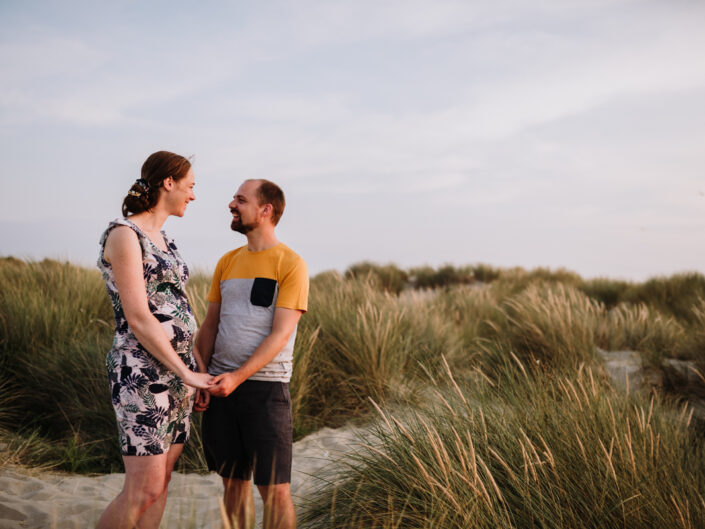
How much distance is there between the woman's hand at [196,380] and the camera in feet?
8.16

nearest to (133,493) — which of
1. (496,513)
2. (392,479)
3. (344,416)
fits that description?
(392,479)

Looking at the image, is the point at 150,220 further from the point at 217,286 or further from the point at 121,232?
the point at 217,286

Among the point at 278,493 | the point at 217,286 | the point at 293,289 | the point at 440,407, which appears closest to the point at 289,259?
the point at 293,289

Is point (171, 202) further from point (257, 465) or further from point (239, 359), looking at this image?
point (257, 465)

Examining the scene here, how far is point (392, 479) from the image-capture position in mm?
2766

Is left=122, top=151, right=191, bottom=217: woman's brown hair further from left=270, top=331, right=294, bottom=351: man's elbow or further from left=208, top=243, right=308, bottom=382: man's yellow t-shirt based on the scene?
left=270, top=331, right=294, bottom=351: man's elbow

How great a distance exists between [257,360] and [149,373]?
0.50 metres

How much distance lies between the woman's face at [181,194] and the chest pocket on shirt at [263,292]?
53cm

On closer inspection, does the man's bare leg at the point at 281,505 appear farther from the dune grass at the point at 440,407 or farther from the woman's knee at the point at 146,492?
the woman's knee at the point at 146,492

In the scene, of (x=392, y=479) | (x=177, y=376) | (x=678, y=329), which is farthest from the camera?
(x=678, y=329)

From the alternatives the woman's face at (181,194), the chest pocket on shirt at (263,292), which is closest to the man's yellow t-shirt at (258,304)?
A: the chest pocket on shirt at (263,292)

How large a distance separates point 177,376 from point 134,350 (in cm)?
24

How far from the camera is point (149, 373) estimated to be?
8.11 ft

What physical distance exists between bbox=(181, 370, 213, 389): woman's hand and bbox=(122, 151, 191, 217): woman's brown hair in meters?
0.83
